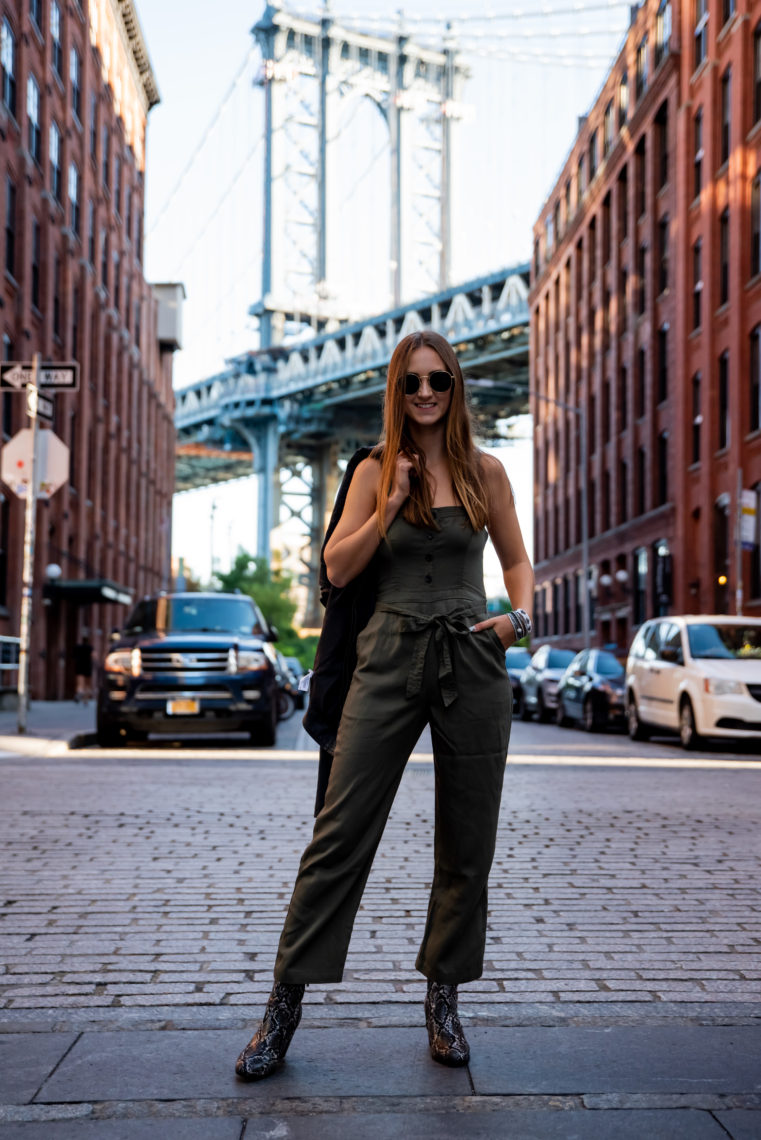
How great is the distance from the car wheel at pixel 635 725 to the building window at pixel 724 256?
63.7ft

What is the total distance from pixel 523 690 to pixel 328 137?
90854 millimetres

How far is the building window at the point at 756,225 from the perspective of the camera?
33906 millimetres

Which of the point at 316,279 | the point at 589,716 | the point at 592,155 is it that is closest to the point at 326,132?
the point at 316,279

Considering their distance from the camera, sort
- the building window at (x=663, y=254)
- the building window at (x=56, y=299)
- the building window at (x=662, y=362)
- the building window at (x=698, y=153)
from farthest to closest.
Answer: the building window at (x=663, y=254) < the building window at (x=662, y=362) < the building window at (x=698, y=153) < the building window at (x=56, y=299)

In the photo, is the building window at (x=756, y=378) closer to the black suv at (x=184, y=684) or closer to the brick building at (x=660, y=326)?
the brick building at (x=660, y=326)

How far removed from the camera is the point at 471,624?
3670 mm

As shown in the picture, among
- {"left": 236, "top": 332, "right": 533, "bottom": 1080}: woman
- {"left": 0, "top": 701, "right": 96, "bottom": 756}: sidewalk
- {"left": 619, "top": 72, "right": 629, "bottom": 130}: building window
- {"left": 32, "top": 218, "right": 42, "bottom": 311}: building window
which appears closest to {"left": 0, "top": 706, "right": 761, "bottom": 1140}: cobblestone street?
{"left": 236, "top": 332, "right": 533, "bottom": 1080}: woman

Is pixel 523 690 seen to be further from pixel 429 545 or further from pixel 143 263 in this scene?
pixel 143 263

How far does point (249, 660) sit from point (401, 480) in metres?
12.5

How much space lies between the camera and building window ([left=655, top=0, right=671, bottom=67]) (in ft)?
143

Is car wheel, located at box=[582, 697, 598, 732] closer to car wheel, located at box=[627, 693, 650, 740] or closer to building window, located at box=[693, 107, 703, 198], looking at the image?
car wheel, located at box=[627, 693, 650, 740]

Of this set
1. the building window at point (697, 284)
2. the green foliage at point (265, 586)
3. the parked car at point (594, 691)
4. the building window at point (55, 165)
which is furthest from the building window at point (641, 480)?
the green foliage at point (265, 586)

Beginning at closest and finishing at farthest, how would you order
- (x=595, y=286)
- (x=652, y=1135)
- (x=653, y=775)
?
(x=652, y=1135)
(x=653, y=775)
(x=595, y=286)

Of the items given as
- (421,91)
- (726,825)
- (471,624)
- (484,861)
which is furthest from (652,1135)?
(421,91)
